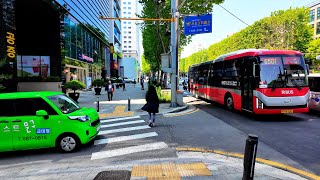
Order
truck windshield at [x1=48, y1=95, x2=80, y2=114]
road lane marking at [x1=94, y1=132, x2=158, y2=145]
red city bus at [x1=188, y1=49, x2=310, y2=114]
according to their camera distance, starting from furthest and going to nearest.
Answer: red city bus at [x1=188, y1=49, x2=310, y2=114], road lane marking at [x1=94, y1=132, x2=158, y2=145], truck windshield at [x1=48, y1=95, x2=80, y2=114]

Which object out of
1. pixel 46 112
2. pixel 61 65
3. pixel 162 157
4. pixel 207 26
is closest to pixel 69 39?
pixel 61 65

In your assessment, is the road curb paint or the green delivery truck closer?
the road curb paint

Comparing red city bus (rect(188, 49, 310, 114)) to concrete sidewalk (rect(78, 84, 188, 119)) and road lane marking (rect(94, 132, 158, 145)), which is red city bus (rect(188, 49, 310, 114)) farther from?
road lane marking (rect(94, 132, 158, 145))

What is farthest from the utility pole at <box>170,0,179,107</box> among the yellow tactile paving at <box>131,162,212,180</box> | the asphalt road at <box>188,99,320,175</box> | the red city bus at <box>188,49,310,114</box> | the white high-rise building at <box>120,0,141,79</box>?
the white high-rise building at <box>120,0,141,79</box>

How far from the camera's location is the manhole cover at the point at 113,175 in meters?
5.35

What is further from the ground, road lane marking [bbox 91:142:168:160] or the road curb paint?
the road curb paint

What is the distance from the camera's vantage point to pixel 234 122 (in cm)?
1147

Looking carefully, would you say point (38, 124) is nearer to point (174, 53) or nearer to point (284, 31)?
point (174, 53)

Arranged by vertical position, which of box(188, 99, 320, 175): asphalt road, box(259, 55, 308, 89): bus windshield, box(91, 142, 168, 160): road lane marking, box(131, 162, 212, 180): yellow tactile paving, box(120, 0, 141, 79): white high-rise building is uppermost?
box(120, 0, 141, 79): white high-rise building

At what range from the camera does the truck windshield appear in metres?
7.78

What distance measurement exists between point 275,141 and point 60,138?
6.33m

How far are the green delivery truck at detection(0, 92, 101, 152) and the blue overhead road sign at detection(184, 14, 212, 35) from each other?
10.7 metres

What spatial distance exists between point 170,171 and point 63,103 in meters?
4.21

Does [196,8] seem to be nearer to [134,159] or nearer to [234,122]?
[234,122]
